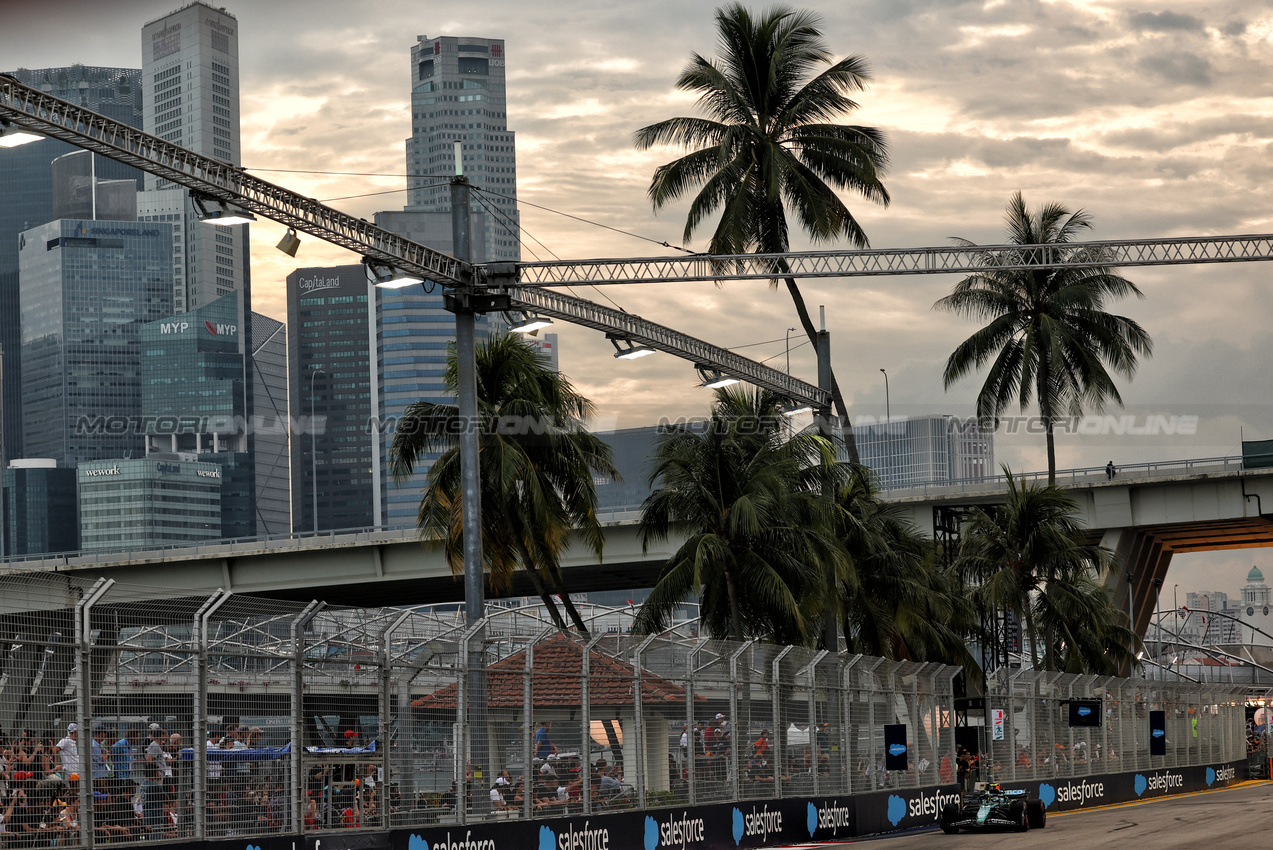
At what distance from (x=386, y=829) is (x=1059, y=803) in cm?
2223

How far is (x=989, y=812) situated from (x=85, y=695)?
17.0 meters

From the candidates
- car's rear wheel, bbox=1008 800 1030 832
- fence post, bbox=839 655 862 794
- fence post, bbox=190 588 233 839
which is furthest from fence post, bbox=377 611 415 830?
car's rear wheel, bbox=1008 800 1030 832

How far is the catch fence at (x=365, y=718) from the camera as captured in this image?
1182 centimetres

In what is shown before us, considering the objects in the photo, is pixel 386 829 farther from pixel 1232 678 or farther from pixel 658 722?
pixel 1232 678

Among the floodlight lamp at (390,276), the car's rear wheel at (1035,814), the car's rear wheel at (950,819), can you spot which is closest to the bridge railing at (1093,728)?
the car's rear wheel at (1035,814)

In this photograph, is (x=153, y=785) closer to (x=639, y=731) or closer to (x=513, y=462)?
(x=639, y=731)

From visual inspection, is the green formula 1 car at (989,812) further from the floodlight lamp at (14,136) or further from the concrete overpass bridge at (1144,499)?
the concrete overpass bridge at (1144,499)

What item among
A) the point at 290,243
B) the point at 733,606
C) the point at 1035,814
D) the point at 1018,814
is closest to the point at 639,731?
the point at 1018,814

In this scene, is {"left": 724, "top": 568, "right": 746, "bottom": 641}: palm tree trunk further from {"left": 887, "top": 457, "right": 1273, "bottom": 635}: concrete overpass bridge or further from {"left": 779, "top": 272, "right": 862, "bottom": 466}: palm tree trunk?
{"left": 887, "top": 457, "right": 1273, "bottom": 635}: concrete overpass bridge

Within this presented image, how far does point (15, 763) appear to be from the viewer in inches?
437

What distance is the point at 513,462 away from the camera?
1331 inches

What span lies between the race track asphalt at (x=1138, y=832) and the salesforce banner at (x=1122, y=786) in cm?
85

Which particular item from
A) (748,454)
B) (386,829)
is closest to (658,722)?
(386,829)

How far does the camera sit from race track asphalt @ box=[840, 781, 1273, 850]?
2173cm
